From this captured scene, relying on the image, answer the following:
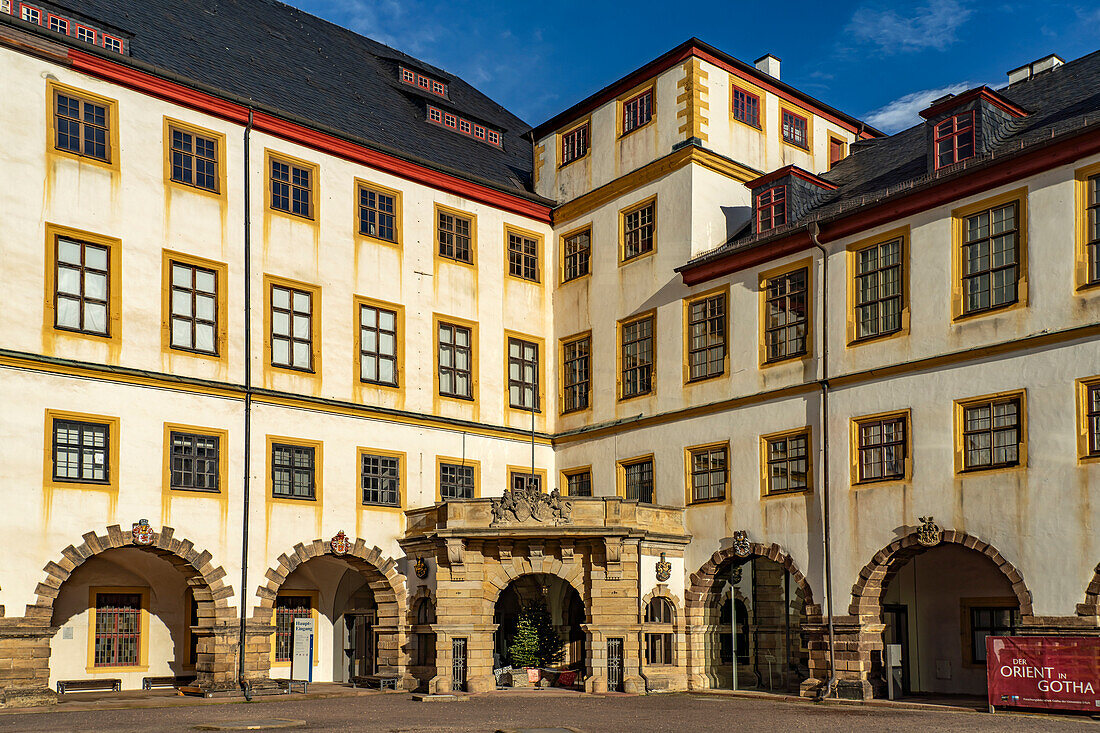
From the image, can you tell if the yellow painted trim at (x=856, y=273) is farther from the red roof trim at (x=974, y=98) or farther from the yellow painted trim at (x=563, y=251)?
the yellow painted trim at (x=563, y=251)

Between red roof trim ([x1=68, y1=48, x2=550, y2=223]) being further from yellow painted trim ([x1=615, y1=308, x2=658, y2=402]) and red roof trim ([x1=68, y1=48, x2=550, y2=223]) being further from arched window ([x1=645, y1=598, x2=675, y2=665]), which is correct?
arched window ([x1=645, y1=598, x2=675, y2=665])

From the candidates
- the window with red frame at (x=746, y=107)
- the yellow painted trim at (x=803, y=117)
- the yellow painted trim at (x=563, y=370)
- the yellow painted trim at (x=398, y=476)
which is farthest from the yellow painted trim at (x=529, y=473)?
the yellow painted trim at (x=803, y=117)

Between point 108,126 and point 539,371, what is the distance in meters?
13.9

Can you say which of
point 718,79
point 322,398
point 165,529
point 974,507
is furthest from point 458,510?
point 718,79

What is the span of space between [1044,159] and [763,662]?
15.5 m

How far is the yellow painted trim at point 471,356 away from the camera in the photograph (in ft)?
111

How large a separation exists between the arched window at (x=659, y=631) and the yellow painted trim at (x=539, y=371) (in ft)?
24.5

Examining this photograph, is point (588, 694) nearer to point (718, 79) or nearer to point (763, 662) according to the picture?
point (763, 662)

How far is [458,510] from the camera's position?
30.2 metres

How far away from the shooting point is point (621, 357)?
34781 mm

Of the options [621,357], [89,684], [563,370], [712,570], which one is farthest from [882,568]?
[89,684]

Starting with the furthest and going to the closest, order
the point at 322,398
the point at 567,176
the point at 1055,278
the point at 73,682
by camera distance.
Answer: the point at 567,176, the point at 322,398, the point at 73,682, the point at 1055,278

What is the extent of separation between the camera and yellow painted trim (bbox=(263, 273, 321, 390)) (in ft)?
101

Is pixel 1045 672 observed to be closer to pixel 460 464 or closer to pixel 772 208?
pixel 772 208
